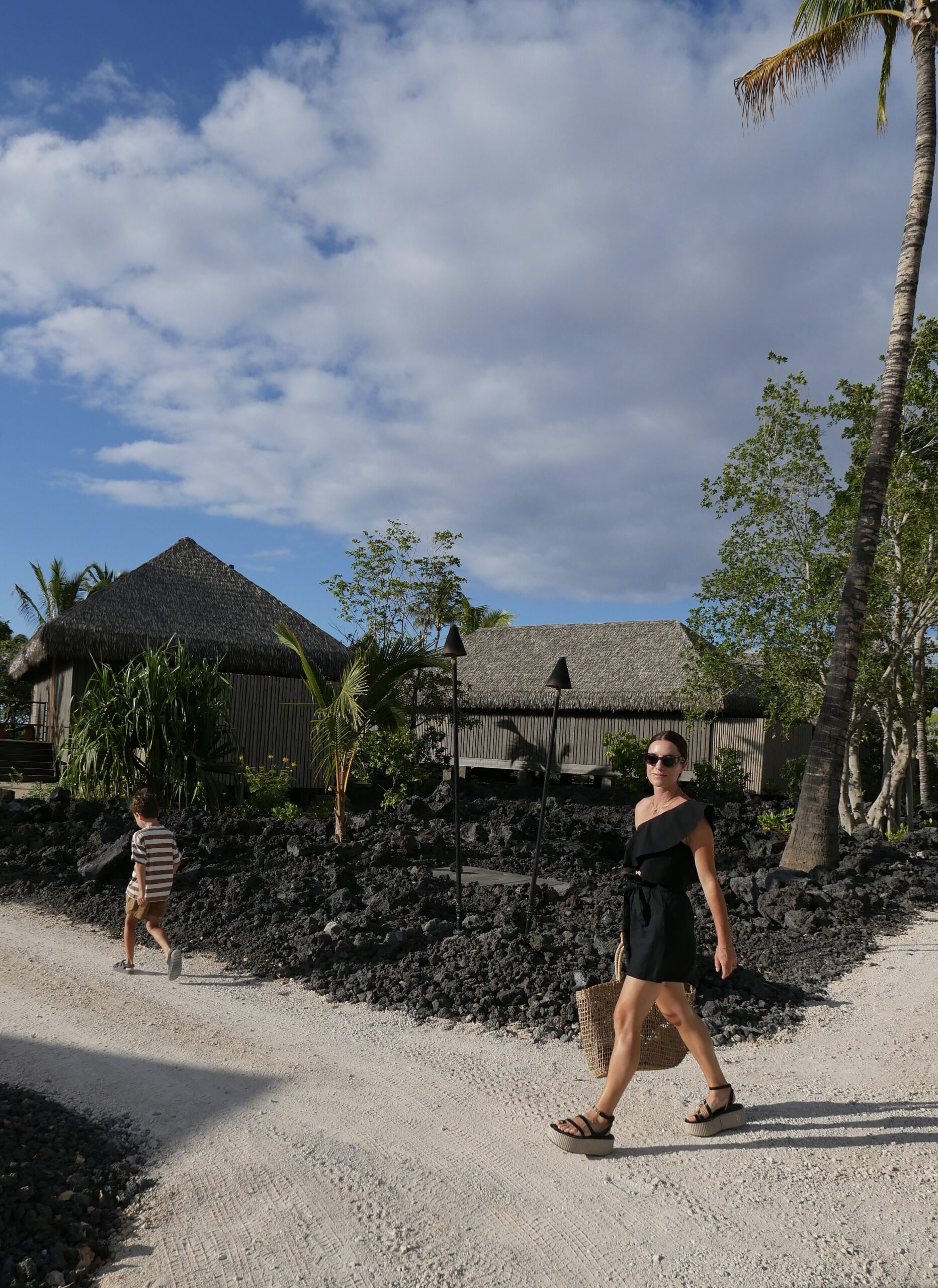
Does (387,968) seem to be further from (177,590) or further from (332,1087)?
(177,590)

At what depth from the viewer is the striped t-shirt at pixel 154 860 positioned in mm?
6316

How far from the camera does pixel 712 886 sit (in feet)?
11.3

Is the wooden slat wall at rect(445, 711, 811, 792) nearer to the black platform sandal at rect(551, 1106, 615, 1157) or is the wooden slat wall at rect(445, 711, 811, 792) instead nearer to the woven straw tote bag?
the woven straw tote bag

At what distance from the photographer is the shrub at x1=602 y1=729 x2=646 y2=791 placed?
18.0 metres

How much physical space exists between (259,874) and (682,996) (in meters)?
5.72

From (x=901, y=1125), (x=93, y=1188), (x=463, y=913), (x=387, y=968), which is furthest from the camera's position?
(x=463, y=913)

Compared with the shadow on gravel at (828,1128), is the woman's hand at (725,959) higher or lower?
higher

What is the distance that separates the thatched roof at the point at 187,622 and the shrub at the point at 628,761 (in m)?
5.62

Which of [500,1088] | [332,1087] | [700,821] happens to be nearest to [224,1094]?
[332,1087]

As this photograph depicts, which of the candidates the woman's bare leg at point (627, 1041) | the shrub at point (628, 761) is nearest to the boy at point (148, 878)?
the woman's bare leg at point (627, 1041)

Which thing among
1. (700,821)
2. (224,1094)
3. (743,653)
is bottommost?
(224,1094)

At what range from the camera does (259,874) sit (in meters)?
8.58

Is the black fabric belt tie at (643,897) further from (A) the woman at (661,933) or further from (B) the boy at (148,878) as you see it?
(B) the boy at (148,878)

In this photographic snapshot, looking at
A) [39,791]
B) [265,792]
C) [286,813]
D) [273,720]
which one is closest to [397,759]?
[273,720]
